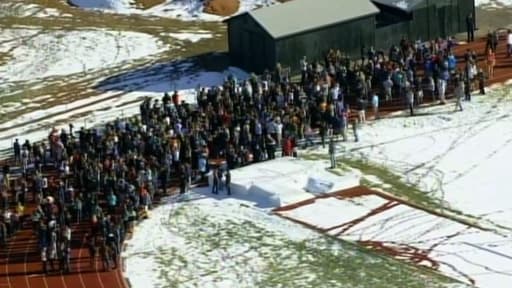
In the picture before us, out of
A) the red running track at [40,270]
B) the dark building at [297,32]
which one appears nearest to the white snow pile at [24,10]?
the dark building at [297,32]

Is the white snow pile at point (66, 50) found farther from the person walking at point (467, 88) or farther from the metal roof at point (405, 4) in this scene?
the person walking at point (467, 88)

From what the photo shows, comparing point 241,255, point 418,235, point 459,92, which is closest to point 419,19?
point 459,92

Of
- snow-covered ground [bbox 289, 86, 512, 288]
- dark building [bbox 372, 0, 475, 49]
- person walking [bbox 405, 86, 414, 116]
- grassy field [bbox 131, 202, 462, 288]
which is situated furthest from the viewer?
dark building [bbox 372, 0, 475, 49]

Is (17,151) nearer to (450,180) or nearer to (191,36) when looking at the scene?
(450,180)

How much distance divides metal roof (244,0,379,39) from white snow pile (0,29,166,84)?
25.7 ft

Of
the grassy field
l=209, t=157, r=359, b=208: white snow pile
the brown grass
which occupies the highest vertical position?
the brown grass

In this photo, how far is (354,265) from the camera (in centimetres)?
3203

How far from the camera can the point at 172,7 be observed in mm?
61406

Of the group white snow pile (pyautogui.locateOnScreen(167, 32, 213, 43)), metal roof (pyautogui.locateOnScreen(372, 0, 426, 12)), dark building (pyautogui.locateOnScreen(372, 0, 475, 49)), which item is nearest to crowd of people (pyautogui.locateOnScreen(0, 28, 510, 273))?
dark building (pyautogui.locateOnScreen(372, 0, 475, 49))

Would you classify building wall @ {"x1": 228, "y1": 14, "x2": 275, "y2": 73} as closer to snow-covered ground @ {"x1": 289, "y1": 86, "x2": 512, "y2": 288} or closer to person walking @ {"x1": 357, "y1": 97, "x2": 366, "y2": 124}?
person walking @ {"x1": 357, "y1": 97, "x2": 366, "y2": 124}

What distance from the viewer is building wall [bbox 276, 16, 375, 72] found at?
4803 cm

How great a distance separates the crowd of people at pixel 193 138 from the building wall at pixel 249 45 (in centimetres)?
134

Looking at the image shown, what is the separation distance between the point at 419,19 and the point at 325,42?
5008mm

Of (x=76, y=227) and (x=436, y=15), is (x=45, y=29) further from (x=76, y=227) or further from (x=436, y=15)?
(x=76, y=227)
